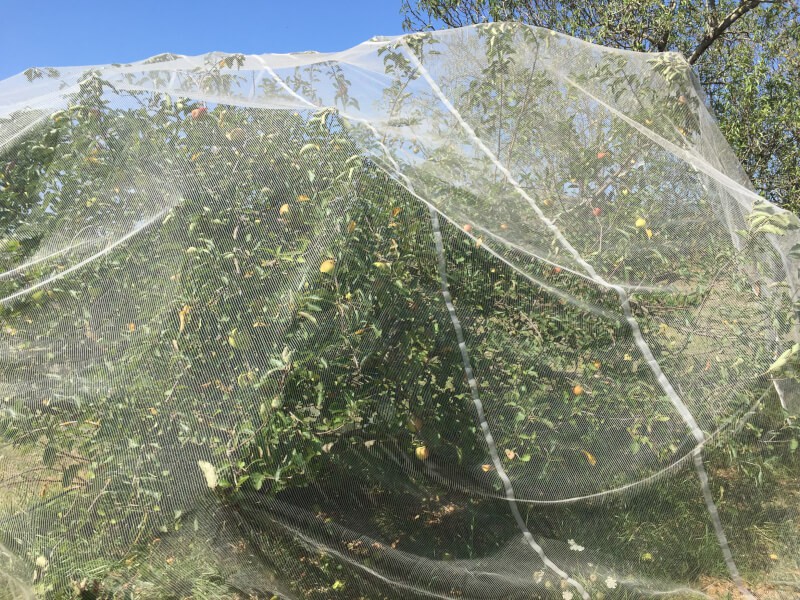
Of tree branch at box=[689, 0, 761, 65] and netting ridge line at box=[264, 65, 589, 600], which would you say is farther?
tree branch at box=[689, 0, 761, 65]

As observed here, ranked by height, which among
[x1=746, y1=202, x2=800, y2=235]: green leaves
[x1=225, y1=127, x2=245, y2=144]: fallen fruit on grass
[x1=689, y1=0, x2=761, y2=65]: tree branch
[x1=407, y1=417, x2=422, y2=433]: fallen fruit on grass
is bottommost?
[x1=407, y1=417, x2=422, y2=433]: fallen fruit on grass

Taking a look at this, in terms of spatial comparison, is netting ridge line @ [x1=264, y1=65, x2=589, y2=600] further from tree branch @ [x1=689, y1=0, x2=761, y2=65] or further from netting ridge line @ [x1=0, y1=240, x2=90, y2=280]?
tree branch @ [x1=689, y1=0, x2=761, y2=65]

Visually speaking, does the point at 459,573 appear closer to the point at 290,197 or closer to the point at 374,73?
the point at 290,197

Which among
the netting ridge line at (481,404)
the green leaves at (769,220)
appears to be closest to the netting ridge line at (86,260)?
the netting ridge line at (481,404)

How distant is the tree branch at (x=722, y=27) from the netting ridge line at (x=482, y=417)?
452cm

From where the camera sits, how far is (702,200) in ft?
10.8

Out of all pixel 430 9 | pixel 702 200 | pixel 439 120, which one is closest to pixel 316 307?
pixel 439 120

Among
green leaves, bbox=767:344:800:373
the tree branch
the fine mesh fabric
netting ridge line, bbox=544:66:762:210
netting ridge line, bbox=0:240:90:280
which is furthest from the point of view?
the tree branch

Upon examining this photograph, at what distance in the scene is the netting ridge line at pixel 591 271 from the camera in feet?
9.47

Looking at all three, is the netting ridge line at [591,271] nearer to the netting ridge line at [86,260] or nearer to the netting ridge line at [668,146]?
the netting ridge line at [668,146]

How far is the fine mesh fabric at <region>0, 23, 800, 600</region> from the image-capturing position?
2582mm

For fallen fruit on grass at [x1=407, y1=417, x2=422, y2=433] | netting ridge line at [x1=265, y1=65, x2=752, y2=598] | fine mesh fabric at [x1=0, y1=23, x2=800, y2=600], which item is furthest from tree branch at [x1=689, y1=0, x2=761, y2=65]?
fallen fruit on grass at [x1=407, y1=417, x2=422, y2=433]

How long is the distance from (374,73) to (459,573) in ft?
7.64

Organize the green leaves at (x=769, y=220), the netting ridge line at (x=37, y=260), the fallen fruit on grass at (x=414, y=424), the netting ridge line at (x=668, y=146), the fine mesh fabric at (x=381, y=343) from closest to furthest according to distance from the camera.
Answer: the fine mesh fabric at (x=381, y=343) < the fallen fruit on grass at (x=414, y=424) < the netting ridge line at (x=37, y=260) < the green leaves at (x=769, y=220) < the netting ridge line at (x=668, y=146)
